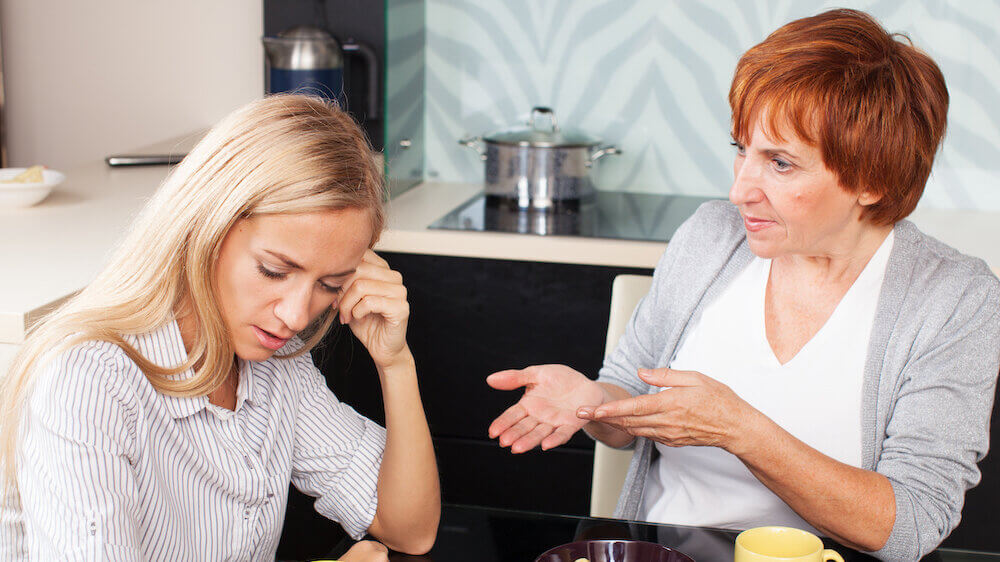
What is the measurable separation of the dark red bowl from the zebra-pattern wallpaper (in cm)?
151

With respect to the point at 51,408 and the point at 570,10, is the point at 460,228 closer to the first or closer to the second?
the point at 570,10

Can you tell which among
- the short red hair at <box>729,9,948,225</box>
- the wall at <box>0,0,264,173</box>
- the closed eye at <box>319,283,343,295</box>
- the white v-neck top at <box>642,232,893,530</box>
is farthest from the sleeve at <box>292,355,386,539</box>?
the wall at <box>0,0,264,173</box>

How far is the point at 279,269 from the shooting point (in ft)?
3.46

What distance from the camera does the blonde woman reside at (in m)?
0.95

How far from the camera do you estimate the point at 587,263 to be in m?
2.00

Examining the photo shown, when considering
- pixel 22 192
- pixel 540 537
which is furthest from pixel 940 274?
pixel 22 192

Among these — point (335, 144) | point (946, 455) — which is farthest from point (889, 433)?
point (335, 144)

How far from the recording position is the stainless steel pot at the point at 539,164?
7.32 ft

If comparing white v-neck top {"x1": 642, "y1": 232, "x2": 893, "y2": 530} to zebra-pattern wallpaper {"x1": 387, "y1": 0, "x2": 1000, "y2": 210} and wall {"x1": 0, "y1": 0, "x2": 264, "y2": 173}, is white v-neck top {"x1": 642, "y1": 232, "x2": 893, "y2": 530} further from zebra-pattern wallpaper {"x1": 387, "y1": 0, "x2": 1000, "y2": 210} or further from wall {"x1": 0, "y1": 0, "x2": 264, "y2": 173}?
wall {"x1": 0, "y1": 0, "x2": 264, "y2": 173}

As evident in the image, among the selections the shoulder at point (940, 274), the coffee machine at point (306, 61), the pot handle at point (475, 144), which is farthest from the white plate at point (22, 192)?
the shoulder at point (940, 274)

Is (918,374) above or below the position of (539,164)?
below

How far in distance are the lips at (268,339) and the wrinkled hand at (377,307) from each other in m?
0.13

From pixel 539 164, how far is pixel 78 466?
4.80ft

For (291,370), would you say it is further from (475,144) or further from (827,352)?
(475,144)
